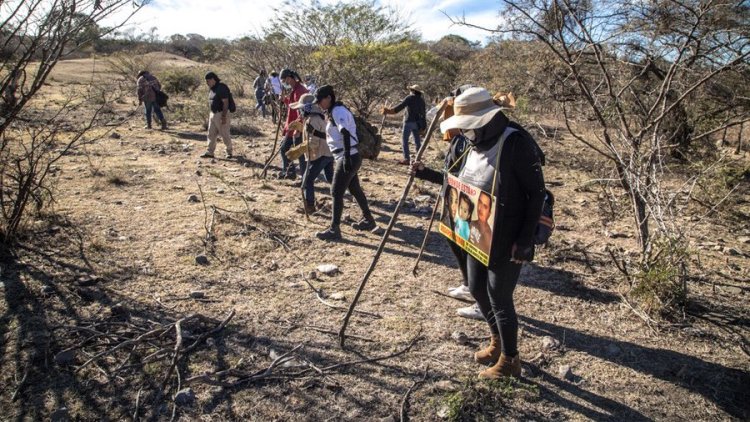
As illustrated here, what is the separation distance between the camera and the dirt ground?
2.66 metres

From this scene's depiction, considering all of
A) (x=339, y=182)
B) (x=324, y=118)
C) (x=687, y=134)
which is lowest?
(x=339, y=182)

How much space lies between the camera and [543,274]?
4414 millimetres

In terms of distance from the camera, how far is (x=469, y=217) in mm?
2684

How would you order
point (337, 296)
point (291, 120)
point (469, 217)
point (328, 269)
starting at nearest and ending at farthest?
point (469, 217), point (337, 296), point (328, 269), point (291, 120)

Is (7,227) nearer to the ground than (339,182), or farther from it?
nearer to the ground

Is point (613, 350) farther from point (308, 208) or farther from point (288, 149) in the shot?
point (288, 149)

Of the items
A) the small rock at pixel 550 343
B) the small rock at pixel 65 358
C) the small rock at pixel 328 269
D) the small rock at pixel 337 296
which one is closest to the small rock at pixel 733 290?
the small rock at pixel 550 343

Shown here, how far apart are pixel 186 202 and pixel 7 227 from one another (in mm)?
2041

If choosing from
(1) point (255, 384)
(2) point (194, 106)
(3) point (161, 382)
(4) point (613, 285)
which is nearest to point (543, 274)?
(4) point (613, 285)

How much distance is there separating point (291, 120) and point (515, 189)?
528cm

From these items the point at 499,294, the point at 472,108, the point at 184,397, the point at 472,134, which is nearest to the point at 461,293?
the point at 499,294

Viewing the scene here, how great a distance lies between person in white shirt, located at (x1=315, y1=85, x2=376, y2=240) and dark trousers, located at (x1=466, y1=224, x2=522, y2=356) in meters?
2.34

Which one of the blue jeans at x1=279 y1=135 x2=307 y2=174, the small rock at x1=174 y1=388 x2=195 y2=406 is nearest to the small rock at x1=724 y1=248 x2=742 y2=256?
the small rock at x1=174 y1=388 x2=195 y2=406

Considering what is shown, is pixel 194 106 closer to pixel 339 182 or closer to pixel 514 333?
pixel 339 182
